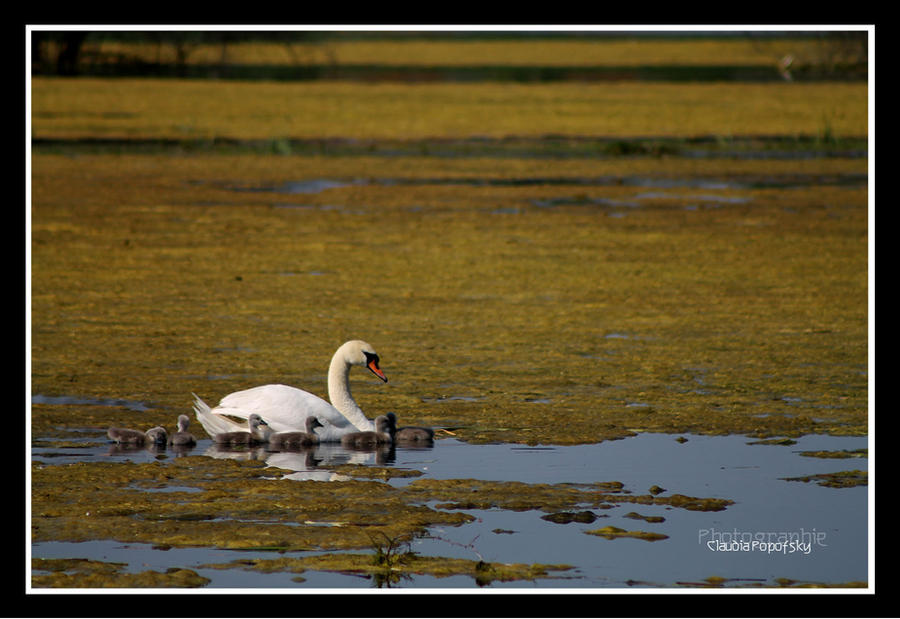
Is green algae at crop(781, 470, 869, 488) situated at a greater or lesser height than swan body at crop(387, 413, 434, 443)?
lesser

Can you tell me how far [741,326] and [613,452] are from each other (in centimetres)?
489

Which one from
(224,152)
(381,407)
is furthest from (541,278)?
(224,152)

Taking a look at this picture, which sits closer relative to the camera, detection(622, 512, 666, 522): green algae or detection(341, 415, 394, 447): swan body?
detection(622, 512, 666, 522): green algae

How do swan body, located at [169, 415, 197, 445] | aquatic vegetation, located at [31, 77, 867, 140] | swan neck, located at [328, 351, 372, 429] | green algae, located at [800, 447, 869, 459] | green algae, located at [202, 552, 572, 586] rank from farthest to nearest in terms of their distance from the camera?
aquatic vegetation, located at [31, 77, 867, 140] → swan neck, located at [328, 351, 372, 429] → swan body, located at [169, 415, 197, 445] → green algae, located at [800, 447, 869, 459] → green algae, located at [202, 552, 572, 586]

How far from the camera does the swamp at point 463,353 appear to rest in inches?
271

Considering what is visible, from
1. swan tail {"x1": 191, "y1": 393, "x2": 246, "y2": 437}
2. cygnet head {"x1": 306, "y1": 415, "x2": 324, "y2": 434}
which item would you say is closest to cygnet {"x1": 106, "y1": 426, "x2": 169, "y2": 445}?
swan tail {"x1": 191, "y1": 393, "x2": 246, "y2": 437}

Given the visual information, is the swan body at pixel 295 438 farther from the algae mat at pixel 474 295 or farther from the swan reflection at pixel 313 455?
the algae mat at pixel 474 295

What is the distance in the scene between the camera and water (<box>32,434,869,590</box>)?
6.52 m

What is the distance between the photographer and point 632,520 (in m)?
7.30

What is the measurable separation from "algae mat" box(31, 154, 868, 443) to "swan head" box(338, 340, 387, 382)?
0.59m

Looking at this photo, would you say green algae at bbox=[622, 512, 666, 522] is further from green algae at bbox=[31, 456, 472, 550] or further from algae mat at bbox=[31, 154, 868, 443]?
algae mat at bbox=[31, 154, 868, 443]

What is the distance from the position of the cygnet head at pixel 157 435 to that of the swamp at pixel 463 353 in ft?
0.48

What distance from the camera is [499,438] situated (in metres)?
9.10
